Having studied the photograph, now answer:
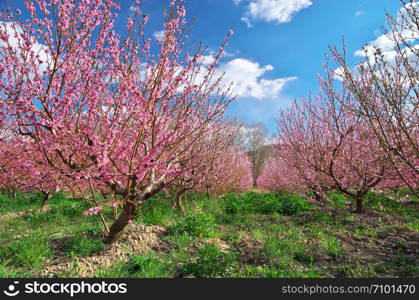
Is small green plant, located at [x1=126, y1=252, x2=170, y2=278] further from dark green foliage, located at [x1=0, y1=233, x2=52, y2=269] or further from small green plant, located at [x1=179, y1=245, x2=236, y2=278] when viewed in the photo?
dark green foliage, located at [x1=0, y1=233, x2=52, y2=269]

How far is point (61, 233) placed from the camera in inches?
214

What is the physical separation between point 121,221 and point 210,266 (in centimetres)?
177

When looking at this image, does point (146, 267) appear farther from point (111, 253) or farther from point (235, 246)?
point (235, 246)

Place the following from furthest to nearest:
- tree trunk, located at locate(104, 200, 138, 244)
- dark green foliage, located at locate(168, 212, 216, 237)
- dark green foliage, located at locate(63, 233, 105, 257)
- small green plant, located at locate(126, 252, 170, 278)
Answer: dark green foliage, located at locate(168, 212, 216, 237) → tree trunk, located at locate(104, 200, 138, 244) → dark green foliage, located at locate(63, 233, 105, 257) → small green plant, located at locate(126, 252, 170, 278)

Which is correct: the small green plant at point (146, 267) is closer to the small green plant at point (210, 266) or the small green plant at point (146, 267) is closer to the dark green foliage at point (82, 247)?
the small green plant at point (210, 266)

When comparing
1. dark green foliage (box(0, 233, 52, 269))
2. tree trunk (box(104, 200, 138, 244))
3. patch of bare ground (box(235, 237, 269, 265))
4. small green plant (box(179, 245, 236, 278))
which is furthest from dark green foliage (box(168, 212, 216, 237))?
dark green foliage (box(0, 233, 52, 269))

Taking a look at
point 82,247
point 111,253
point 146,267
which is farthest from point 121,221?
point 146,267

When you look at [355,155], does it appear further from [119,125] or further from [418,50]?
[119,125]

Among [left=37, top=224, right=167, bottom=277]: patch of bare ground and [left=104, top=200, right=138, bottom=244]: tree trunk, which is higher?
[left=104, top=200, right=138, bottom=244]: tree trunk

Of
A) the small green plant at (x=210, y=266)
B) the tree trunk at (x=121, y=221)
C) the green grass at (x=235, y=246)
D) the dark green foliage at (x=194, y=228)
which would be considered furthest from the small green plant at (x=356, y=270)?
the tree trunk at (x=121, y=221)

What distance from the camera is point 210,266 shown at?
3613mm

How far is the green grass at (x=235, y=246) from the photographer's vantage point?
3760 mm

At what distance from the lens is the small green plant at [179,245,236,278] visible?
360 centimetres

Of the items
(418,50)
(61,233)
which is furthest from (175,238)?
(418,50)
